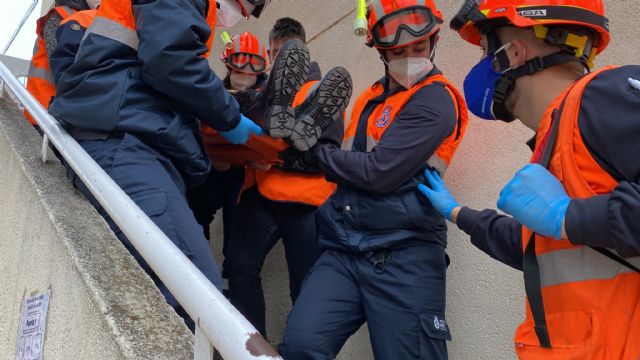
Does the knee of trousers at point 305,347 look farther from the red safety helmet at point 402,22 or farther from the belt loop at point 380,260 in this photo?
the red safety helmet at point 402,22

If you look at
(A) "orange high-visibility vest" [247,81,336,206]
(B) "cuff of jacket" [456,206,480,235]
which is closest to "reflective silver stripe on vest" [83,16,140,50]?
(A) "orange high-visibility vest" [247,81,336,206]

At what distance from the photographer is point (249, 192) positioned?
318 cm

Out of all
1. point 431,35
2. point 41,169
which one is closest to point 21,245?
point 41,169

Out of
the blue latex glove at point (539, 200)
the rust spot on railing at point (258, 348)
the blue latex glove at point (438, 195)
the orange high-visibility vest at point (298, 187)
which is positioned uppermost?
the blue latex glove at point (539, 200)

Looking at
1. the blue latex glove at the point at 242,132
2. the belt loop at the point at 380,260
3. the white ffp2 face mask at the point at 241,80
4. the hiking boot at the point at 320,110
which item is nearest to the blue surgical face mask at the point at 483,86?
the belt loop at the point at 380,260

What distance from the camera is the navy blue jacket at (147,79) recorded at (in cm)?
204

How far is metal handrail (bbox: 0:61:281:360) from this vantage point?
0.96m

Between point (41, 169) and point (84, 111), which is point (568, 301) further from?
point (41, 169)

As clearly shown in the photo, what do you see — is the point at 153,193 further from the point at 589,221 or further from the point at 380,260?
the point at 589,221

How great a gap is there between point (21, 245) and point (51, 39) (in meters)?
1.42

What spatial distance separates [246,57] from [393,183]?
78.4 inches

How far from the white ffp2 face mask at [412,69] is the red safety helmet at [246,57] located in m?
1.54

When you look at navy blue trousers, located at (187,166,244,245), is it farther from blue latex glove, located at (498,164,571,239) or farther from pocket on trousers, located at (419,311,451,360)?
blue latex glove, located at (498,164,571,239)

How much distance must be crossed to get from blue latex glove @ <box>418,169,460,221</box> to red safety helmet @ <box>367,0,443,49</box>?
0.65 meters
